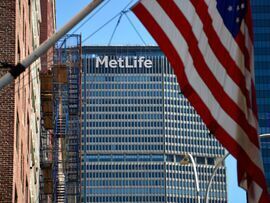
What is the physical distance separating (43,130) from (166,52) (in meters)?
58.5

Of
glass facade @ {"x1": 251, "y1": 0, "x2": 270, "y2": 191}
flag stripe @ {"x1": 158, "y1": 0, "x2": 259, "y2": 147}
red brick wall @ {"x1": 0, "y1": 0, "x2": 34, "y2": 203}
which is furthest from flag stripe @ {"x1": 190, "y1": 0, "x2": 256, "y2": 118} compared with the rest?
glass facade @ {"x1": 251, "y1": 0, "x2": 270, "y2": 191}

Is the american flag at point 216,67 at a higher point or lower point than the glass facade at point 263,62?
lower

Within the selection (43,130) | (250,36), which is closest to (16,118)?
(250,36)

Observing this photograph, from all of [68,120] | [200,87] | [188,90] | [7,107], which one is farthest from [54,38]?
[68,120]

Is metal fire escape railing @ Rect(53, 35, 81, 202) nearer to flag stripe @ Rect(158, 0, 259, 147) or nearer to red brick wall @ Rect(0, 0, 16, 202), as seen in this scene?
red brick wall @ Rect(0, 0, 16, 202)

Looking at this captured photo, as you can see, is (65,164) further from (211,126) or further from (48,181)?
(211,126)

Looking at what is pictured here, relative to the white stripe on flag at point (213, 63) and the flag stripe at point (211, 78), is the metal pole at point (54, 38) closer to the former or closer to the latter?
the flag stripe at point (211, 78)

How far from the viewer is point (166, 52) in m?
14.3

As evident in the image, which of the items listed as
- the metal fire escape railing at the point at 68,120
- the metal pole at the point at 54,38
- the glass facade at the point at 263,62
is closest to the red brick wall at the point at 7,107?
the metal pole at the point at 54,38

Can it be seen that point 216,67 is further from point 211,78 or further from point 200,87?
point 200,87

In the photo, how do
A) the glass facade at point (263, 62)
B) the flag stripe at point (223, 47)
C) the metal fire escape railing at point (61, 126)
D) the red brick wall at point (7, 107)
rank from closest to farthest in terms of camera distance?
the flag stripe at point (223, 47)
the red brick wall at point (7, 107)
the metal fire escape railing at point (61, 126)
the glass facade at point (263, 62)

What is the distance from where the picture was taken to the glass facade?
16215 cm

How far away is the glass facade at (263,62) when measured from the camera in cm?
16215

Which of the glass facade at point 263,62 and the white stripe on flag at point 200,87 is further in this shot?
the glass facade at point 263,62
